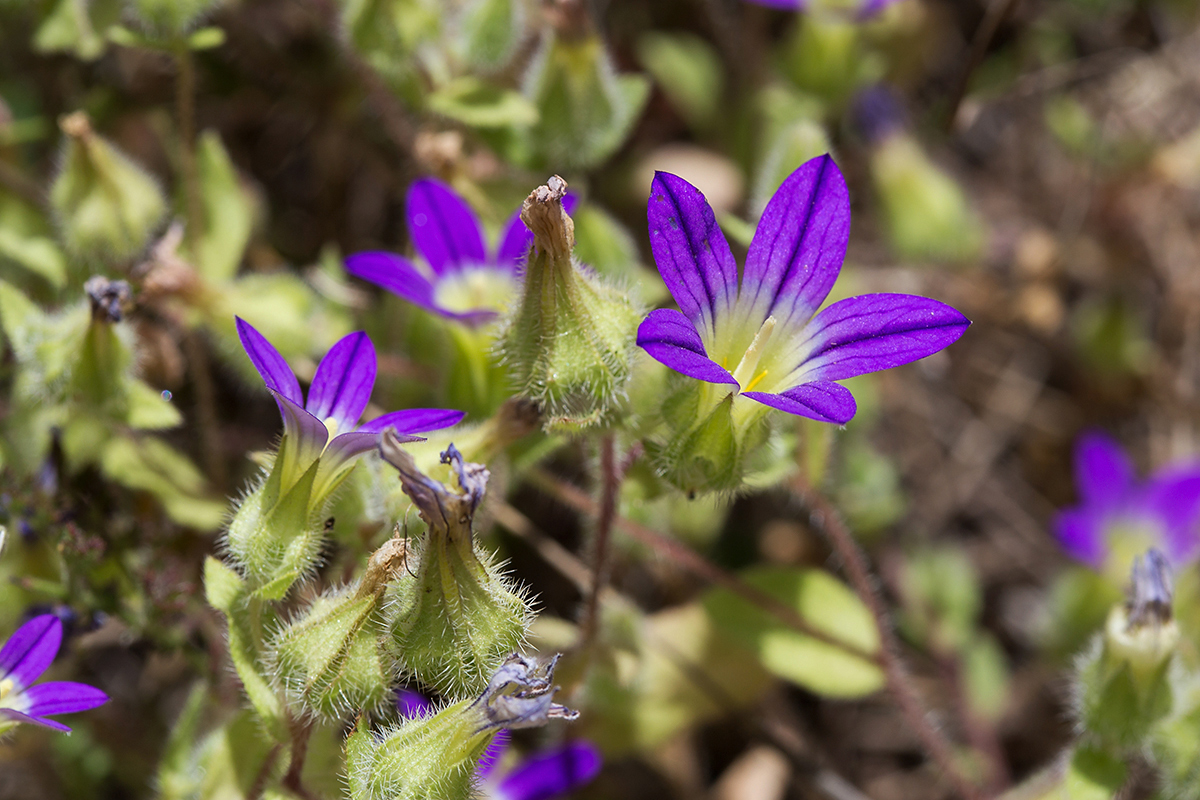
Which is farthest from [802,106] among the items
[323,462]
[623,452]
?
[323,462]

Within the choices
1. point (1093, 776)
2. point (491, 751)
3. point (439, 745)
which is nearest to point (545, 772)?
point (491, 751)

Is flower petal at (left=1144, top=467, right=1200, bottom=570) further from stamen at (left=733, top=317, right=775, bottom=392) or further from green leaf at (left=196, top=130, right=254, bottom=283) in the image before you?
green leaf at (left=196, top=130, right=254, bottom=283)

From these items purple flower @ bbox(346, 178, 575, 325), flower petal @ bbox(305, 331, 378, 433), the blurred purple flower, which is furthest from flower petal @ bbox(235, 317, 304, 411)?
the blurred purple flower

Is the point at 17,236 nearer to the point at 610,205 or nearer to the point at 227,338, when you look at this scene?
the point at 227,338

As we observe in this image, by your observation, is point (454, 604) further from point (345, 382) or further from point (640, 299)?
point (640, 299)

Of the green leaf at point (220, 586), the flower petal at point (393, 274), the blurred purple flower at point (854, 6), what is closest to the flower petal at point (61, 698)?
the green leaf at point (220, 586)

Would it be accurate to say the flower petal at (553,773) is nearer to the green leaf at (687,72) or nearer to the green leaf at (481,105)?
the green leaf at (481,105)
